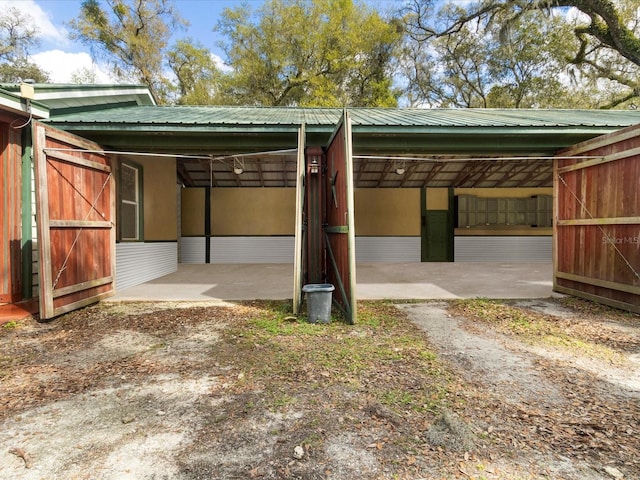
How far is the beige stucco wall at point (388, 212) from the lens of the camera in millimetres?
12062

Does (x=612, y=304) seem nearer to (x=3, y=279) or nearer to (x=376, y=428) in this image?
(x=376, y=428)

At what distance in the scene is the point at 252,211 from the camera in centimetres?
1189

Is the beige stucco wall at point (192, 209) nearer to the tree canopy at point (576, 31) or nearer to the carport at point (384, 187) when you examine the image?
the carport at point (384, 187)

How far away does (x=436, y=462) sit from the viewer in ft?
5.97

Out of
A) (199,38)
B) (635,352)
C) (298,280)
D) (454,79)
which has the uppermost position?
(199,38)

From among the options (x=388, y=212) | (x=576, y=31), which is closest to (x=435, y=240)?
(x=388, y=212)

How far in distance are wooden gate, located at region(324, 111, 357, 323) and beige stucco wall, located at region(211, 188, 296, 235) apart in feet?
19.5

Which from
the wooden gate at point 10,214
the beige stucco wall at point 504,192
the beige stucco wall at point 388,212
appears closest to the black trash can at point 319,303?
the wooden gate at point 10,214

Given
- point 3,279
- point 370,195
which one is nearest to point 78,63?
point 370,195

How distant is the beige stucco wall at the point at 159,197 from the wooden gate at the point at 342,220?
465 cm

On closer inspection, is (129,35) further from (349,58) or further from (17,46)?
(349,58)

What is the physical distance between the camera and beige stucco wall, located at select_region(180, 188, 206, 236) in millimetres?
11664

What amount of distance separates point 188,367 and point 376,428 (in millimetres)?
1796

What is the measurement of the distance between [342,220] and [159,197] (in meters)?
5.98
